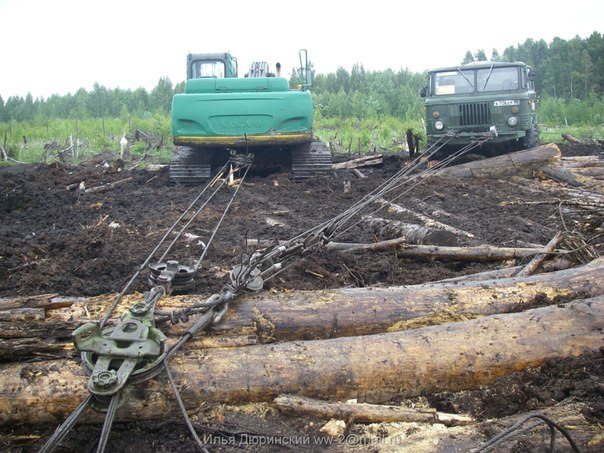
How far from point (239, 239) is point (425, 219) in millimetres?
2190

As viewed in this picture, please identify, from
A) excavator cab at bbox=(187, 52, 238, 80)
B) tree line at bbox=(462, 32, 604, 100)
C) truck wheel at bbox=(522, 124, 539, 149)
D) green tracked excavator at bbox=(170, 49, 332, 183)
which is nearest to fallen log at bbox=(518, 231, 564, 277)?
green tracked excavator at bbox=(170, 49, 332, 183)

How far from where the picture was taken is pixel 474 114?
11.9m

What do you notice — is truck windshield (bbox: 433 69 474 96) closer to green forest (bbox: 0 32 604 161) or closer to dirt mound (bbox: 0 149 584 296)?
dirt mound (bbox: 0 149 584 296)

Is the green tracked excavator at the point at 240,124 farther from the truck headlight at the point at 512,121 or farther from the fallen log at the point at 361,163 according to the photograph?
the truck headlight at the point at 512,121

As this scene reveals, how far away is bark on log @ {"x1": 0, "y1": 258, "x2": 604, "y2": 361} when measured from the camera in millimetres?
2920

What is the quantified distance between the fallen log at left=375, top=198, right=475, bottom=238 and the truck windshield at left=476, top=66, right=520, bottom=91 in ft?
17.1

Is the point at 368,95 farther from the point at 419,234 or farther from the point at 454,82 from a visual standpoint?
the point at 419,234

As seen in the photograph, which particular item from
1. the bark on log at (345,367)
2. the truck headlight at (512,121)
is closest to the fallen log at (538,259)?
the bark on log at (345,367)

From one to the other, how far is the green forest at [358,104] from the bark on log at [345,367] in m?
17.3

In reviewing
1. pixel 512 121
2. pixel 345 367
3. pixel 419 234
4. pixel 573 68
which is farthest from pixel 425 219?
pixel 573 68

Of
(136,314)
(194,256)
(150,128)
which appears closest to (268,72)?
(194,256)

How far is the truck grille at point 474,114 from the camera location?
1178 centimetres

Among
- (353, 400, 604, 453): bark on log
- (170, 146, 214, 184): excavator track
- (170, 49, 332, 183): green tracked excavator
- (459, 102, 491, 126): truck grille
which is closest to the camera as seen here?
(353, 400, 604, 453): bark on log

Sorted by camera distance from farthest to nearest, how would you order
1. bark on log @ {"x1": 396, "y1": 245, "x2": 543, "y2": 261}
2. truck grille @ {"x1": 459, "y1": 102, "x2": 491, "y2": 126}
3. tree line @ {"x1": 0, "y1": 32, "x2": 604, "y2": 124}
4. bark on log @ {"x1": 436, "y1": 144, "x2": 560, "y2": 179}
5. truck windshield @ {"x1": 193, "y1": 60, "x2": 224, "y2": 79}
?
tree line @ {"x1": 0, "y1": 32, "x2": 604, "y2": 124}
truck windshield @ {"x1": 193, "y1": 60, "x2": 224, "y2": 79}
truck grille @ {"x1": 459, "y1": 102, "x2": 491, "y2": 126}
bark on log @ {"x1": 436, "y1": 144, "x2": 560, "y2": 179}
bark on log @ {"x1": 396, "y1": 245, "x2": 543, "y2": 261}
